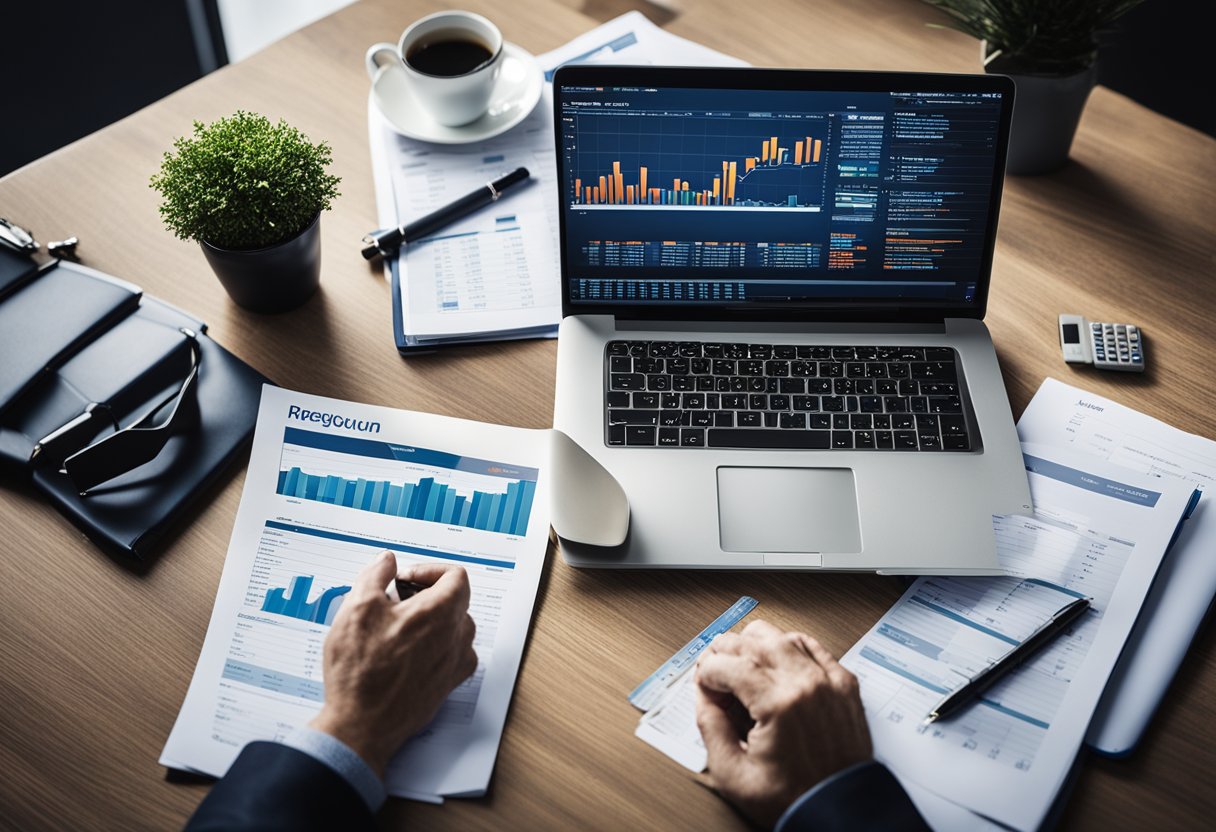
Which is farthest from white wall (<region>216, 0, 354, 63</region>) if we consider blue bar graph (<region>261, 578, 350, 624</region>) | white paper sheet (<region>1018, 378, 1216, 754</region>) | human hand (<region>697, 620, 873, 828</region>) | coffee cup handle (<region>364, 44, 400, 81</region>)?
human hand (<region>697, 620, 873, 828</region>)

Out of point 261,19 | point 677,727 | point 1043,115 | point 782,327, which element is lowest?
point 261,19

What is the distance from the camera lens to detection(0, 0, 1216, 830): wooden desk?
0.78m

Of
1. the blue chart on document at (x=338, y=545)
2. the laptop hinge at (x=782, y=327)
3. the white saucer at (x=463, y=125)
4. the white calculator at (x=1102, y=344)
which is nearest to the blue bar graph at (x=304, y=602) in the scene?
the blue chart on document at (x=338, y=545)

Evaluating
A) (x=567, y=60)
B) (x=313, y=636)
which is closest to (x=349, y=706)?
(x=313, y=636)

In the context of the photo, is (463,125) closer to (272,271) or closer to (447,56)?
(447,56)

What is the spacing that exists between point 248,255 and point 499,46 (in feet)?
1.51

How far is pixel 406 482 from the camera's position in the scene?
3.12 ft

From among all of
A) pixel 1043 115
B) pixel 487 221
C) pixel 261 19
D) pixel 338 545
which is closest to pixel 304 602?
pixel 338 545

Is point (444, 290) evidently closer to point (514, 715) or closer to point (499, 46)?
point (499, 46)

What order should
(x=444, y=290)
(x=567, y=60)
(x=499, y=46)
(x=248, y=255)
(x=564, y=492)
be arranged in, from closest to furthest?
(x=564, y=492) → (x=248, y=255) → (x=444, y=290) → (x=499, y=46) → (x=567, y=60)

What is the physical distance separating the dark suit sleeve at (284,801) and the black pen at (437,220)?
618 mm

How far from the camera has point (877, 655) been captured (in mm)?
852

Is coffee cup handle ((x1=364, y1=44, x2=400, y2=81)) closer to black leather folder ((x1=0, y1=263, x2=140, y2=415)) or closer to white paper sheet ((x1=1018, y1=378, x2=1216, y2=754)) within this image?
black leather folder ((x1=0, y1=263, x2=140, y2=415))

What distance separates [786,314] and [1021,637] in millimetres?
392
